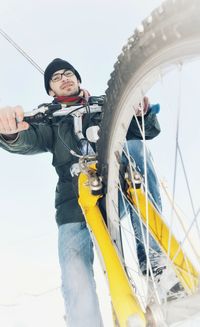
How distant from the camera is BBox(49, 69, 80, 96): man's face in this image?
244cm

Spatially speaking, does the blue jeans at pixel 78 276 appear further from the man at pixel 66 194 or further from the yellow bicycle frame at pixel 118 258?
the yellow bicycle frame at pixel 118 258

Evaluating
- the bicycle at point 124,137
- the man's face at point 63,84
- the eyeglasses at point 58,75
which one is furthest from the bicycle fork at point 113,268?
the eyeglasses at point 58,75

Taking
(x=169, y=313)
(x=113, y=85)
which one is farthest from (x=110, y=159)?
(x=169, y=313)

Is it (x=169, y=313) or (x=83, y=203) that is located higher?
(x=83, y=203)

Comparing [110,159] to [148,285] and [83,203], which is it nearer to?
[83,203]

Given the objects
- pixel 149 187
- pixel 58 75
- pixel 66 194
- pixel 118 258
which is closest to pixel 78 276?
pixel 118 258

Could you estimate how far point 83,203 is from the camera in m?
1.75

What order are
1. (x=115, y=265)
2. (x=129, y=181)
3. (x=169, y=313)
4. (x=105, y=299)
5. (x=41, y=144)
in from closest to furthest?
(x=169, y=313), (x=115, y=265), (x=129, y=181), (x=41, y=144), (x=105, y=299)

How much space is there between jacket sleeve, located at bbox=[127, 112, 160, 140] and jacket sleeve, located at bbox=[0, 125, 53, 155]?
57 cm

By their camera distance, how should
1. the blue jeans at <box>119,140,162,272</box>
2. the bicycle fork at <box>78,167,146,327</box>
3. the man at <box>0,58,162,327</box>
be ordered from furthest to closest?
the blue jeans at <box>119,140,162,272</box>
the man at <box>0,58,162,327</box>
the bicycle fork at <box>78,167,146,327</box>

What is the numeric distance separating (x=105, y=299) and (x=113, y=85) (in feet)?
9.65

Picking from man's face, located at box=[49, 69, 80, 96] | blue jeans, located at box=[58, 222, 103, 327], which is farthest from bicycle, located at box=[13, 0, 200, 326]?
man's face, located at box=[49, 69, 80, 96]

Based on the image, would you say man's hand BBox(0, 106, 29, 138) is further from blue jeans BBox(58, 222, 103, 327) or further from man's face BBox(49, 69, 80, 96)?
man's face BBox(49, 69, 80, 96)

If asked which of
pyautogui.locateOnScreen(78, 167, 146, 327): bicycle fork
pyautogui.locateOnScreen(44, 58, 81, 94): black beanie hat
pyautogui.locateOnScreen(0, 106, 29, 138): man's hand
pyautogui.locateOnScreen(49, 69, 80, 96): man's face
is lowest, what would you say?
pyautogui.locateOnScreen(78, 167, 146, 327): bicycle fork
